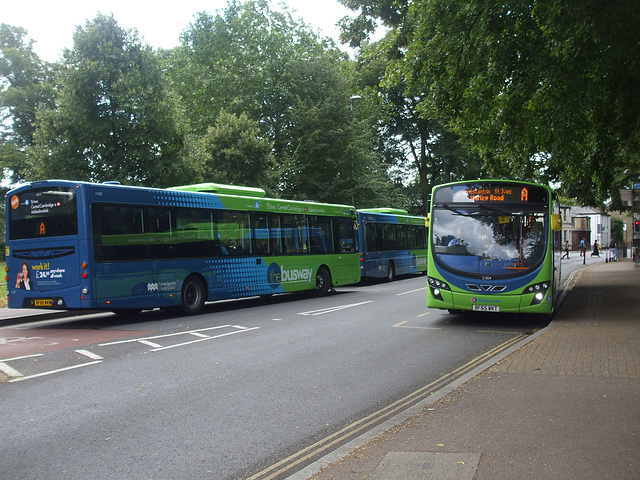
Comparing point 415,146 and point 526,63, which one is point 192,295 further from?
point 415,146

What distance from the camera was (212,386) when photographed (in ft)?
22.2

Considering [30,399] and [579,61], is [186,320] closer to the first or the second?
[30,399]

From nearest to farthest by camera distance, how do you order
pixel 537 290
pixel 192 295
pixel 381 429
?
pixel 381 429
pixel 537 290
pixel 192 295

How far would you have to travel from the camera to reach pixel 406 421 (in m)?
5.18

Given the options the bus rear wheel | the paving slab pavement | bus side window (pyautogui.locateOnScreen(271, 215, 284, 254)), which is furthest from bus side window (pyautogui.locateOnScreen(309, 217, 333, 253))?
the paving slab pavement

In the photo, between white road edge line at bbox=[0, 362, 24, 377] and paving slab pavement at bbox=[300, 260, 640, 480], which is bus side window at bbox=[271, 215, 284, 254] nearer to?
white road edge line at bbox=[0, 362, 24, 377]

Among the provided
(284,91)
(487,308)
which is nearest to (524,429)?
(487,308)

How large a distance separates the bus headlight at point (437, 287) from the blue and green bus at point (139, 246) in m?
5.75

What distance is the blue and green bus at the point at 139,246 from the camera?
11.9m

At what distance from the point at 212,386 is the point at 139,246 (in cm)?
690

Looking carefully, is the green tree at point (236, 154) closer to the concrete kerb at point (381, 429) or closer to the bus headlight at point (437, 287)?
the bus headlight at point (437, 287)

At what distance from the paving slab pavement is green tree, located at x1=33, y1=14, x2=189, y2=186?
684 inches

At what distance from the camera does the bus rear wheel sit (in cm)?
1405

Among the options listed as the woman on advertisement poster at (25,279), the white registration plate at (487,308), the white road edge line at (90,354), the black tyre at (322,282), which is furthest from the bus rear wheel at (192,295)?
the white registration plate at (487,308)
